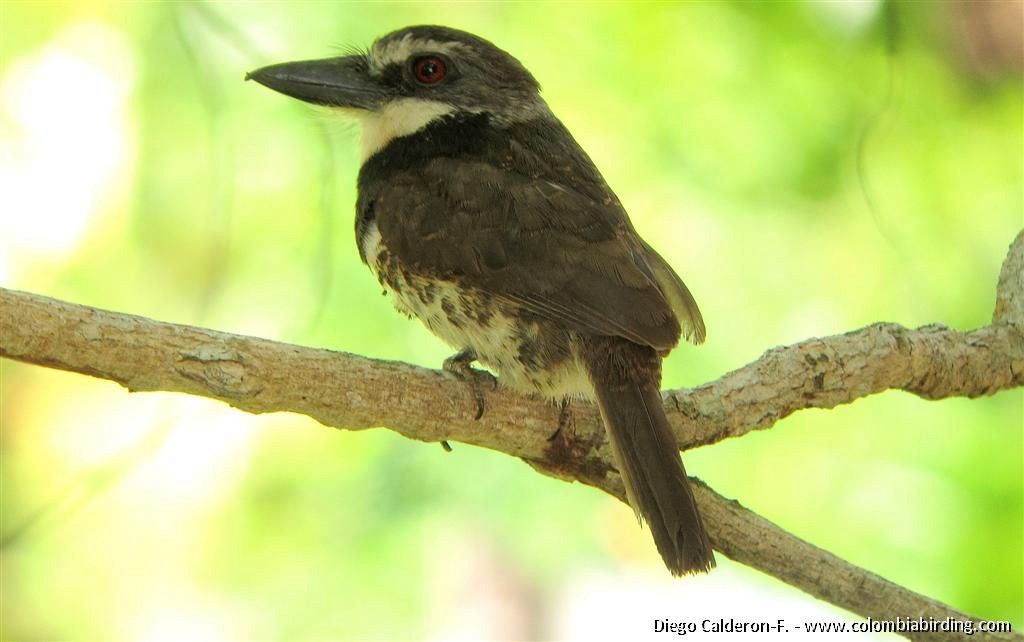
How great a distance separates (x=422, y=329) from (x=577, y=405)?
A: 1139 millimetres

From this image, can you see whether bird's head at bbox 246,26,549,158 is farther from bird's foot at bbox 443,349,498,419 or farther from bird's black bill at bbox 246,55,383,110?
bird's foot at bbox 443,349,498,419

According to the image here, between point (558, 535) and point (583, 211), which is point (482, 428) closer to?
point (583, 211)

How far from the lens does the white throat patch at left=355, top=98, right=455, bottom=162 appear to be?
309cm

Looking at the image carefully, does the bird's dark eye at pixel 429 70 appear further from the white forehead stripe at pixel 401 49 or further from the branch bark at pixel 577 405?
the branch bark at pixel 577 405

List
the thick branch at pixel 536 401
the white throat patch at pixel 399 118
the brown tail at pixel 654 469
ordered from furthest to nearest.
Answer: the white throat patch at pixel 399 118, the brown tail at pixel 654 469, the thick branch at pixel 536 401

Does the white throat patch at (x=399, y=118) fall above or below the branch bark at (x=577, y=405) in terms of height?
above

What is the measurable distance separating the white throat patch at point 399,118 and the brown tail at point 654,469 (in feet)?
2.88

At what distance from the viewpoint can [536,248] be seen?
8.80ft

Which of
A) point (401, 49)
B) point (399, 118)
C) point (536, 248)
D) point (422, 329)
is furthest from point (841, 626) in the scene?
point (401, 49)

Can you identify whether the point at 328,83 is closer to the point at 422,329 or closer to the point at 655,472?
the point at 422,329

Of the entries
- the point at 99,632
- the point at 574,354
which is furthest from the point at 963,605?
the point at 99,632

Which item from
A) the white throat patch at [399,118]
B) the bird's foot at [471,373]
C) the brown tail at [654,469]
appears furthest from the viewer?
the white throat patch at [399,118]

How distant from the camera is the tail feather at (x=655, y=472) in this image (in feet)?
7.95

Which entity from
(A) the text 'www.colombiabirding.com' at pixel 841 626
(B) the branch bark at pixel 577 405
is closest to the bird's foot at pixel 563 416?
(B) the branch bark at pixel 577 405
